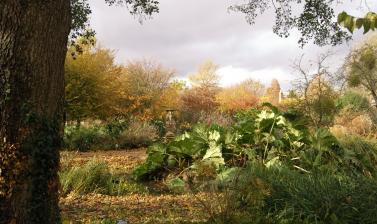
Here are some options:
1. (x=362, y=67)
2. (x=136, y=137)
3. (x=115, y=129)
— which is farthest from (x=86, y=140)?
(x=362, y=67)

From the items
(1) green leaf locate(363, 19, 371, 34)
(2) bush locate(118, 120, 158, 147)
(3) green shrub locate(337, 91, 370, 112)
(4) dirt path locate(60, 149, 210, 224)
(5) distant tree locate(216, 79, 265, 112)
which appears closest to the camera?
(1) green leaf locate(363, 19, 371, 34)

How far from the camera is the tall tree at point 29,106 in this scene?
3.65 m

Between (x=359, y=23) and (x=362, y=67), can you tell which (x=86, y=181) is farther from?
(x=362, y=67)

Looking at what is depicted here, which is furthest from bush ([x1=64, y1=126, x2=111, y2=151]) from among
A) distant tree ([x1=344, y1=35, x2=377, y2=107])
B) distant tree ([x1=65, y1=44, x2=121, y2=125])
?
distant tree ([x1=344, y1=35, x2=377, y2=107])

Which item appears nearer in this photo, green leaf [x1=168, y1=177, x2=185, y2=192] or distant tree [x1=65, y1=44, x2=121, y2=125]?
green leaf [x1=168, y1=177, x2=185, y2=192]

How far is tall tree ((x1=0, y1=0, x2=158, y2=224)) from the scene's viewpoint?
3.65 meters

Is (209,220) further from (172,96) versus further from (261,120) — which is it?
(172,96)

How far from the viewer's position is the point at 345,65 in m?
21.0

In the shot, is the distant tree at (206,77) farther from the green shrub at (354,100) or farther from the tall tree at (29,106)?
the tall tree at (29,106)

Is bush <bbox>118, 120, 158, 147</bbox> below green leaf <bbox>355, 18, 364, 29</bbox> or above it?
below

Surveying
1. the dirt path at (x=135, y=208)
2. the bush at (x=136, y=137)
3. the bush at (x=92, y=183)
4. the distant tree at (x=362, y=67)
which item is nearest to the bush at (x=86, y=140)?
the bush at (x=136, y=137)

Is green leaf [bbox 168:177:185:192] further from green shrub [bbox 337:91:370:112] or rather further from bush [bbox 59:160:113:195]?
green shrub [bbox 337:91:370:112]

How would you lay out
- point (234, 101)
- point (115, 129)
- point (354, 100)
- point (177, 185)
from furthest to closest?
1. point (234, 101)
2. point (354, 100)
3. point (115, 129)
4. point (177, 185)

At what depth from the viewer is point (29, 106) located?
3.71 m
